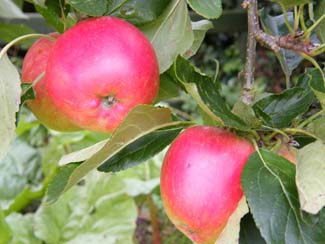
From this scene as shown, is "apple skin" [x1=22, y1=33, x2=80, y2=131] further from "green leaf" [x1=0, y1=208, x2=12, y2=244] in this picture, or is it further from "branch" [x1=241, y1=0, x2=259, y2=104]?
"green leaf" [x1=0, y1=208, x2=12, y2=244]

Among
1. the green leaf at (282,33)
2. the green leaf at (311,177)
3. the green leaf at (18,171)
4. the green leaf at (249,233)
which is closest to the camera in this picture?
the green leaf at (311,177)

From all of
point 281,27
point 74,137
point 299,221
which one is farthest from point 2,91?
point 74,137

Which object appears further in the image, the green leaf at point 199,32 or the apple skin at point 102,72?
the green leaf at point 199,32

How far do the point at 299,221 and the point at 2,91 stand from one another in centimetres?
34

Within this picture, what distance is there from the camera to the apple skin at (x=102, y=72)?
0.63 metres

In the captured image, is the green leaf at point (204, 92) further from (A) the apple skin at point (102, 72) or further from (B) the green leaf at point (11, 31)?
(B) the green leaf at point (11, 31)

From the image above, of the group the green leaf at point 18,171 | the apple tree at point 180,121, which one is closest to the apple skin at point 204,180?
the apple tree at point 180,121

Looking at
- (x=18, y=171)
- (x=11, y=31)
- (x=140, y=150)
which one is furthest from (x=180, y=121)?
(x=18, y=171)

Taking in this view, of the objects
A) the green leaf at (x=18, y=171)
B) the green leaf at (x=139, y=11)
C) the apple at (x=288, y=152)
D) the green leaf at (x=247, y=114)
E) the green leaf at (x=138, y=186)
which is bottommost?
the green leaf at (x=18, y=171)

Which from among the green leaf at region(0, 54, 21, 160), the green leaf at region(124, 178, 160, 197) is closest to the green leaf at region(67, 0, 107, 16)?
the green leaf at region(0, 54, 21, 160)

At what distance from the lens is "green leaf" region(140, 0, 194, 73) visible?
733 millimetres

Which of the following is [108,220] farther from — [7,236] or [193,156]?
[193,156]

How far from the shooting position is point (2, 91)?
0.66 meters

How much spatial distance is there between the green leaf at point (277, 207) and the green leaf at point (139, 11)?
21cm
